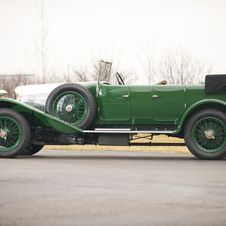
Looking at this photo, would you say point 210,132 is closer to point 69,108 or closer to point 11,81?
point 69,108

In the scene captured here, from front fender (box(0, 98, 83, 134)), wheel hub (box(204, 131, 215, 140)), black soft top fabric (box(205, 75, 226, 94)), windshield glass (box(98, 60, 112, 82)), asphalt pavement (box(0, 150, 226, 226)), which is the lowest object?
asphalt pavement (box(0, 150, 226, 226))

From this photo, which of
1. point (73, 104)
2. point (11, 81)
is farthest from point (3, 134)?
point (11, 81)

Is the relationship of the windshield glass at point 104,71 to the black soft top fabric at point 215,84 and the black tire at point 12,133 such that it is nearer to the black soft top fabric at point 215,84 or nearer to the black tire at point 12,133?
the black tire at point 12,133

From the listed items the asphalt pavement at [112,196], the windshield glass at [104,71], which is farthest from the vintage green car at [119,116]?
the asphalt pavement at [112,196]

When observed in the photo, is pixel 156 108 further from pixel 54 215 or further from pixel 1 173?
pixel 54 215

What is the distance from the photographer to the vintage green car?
8000 millimetres

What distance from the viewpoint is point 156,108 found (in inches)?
330

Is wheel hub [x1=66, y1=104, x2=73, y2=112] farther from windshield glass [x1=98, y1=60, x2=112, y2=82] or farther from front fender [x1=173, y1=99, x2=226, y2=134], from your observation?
front fender [x1=173, y1=99, x2=226, y2=134]

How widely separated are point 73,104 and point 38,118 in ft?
2.74

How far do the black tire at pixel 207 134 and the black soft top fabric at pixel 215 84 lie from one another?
49cm

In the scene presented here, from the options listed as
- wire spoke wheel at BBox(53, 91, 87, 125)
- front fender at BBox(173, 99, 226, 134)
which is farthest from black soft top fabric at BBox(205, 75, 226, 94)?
wire spoke wheel at BBox(53, 91, 87, 125)

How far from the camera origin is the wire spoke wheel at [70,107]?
8406 millimetres

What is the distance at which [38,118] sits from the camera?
8531mm

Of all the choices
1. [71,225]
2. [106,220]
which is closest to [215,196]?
[106,220]
